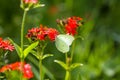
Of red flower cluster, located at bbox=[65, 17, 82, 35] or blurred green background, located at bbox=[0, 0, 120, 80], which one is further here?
blurred green background, located at bbox=[0, 0, 120, 80]

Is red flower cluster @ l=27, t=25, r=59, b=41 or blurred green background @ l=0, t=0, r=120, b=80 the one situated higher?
red flower cluster @ l=27, t=25, r=59, b=41

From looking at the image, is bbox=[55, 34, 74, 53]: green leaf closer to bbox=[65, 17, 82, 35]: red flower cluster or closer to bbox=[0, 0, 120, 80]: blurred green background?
bbox=[65, 17, 82, 35]: red flower cluster

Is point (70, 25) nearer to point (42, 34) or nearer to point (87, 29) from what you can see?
point (42, 34)

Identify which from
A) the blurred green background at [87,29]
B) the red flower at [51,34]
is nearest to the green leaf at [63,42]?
the red flower at [51,34]

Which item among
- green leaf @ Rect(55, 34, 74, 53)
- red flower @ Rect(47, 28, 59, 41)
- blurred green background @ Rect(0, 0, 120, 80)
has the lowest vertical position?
blurred green background @ Rect(0, 0, 120, 80)

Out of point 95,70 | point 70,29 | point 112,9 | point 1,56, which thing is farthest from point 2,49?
point 112,9

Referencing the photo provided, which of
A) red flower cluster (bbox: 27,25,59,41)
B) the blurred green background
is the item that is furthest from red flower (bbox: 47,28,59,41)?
the blurred green background

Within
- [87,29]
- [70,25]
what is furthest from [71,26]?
[87,29]
